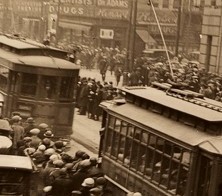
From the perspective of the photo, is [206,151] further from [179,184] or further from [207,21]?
[207,21]

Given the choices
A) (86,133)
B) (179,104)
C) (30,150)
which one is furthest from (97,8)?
(179,104)

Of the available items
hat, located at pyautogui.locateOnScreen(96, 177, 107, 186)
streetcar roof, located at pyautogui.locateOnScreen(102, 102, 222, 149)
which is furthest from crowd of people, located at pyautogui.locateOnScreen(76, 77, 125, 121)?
hat, located at pyautogui.locateOnScreen(96, 177, 107, 186)

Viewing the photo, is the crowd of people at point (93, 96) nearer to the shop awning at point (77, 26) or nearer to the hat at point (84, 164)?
the hat at point (84, 164)

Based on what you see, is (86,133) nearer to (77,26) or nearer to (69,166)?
A: (69,166)

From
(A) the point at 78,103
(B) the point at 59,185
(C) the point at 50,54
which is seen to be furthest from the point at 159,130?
(A) the point at 78,103

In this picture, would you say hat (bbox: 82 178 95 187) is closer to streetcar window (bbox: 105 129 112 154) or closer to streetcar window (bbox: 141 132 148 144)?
streetcar window (bbox: 141 132 148 144)

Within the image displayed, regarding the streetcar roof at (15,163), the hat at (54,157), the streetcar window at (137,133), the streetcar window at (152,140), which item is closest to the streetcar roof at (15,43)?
the hat at (54,157)
